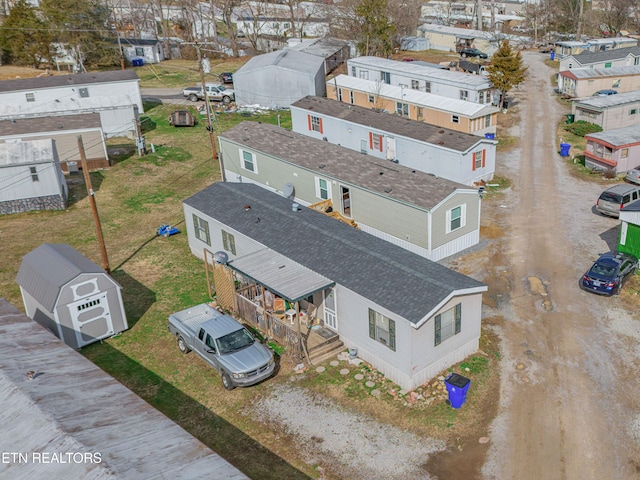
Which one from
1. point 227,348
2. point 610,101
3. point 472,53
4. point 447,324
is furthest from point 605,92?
point 227,348

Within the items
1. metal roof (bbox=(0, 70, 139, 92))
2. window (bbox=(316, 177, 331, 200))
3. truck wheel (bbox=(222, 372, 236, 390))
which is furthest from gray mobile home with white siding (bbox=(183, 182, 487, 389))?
metal roof (bbox=(0, 70, 139, 92))

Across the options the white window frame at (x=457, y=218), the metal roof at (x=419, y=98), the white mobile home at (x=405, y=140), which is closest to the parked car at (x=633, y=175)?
the white mobile home at (x=405, y=140)

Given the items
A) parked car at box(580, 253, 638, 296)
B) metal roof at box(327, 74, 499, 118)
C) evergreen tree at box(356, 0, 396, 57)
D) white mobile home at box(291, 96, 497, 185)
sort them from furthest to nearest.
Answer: evergreen tree at box(356, 0, 396, 57) < metal roof at box(327, 74, 499, 118) < white mobile home at box(291, 96, 497, 185) < parked car at box(580, 253, 638, 296)

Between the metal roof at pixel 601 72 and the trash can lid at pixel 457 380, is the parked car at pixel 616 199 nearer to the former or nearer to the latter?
the trash can lid at pixel 457 380

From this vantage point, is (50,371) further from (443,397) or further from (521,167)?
(521,167)

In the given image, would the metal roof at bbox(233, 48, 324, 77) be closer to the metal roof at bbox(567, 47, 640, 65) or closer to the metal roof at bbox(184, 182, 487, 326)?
the metal roof at bbox(567, 47, 640, 65)

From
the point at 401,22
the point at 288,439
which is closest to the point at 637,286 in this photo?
the point at 288,439
